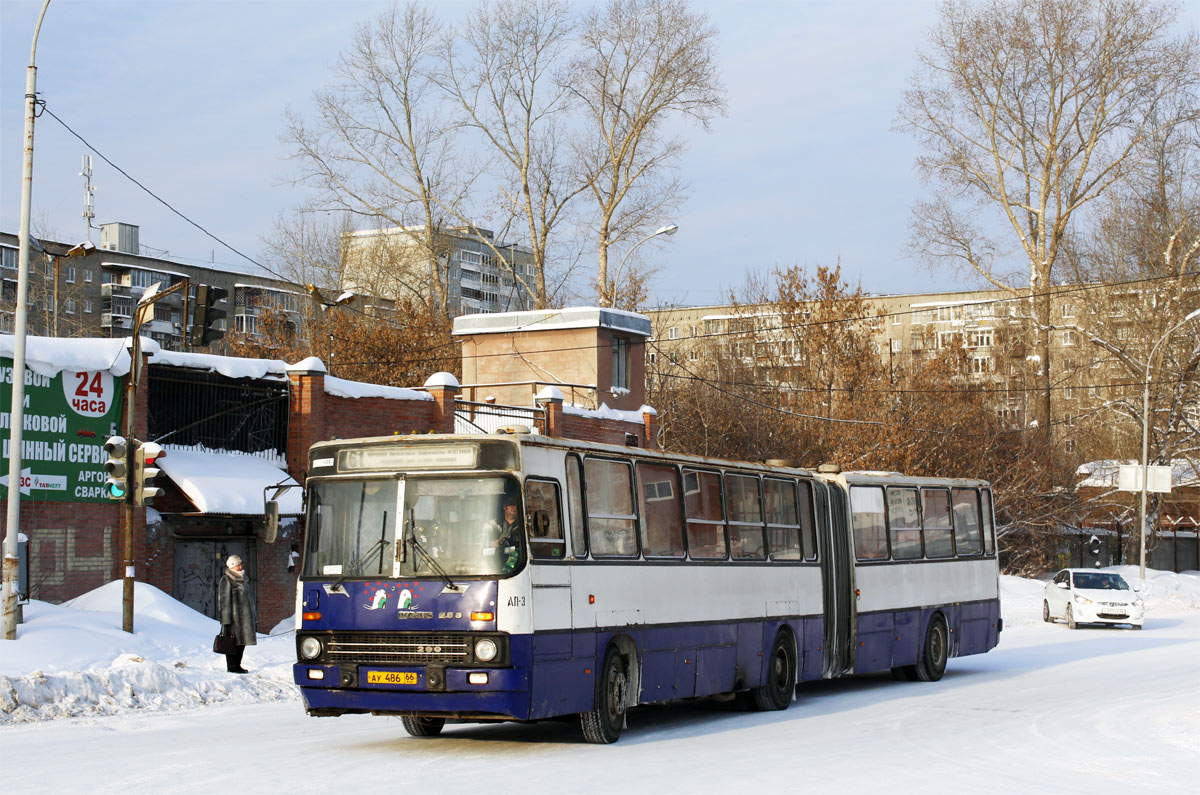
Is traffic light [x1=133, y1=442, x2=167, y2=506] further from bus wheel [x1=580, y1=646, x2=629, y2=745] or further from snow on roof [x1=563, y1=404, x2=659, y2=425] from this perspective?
snow on roof [x1=563, y1=404, x2=659, y2=425]

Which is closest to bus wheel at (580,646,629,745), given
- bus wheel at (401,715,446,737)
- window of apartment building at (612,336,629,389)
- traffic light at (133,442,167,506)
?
bus wheel at (401,715,446,737)

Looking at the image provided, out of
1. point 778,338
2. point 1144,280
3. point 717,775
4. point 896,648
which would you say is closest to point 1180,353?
point 1144,280

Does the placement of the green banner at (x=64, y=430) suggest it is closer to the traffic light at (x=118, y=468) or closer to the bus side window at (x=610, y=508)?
the traffic light at (x=118, y=468)

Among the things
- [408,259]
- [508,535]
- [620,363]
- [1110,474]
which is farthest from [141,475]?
[1110,474]

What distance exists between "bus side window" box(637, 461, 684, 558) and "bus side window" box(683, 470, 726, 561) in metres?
0.24

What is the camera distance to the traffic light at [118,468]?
19.7 m

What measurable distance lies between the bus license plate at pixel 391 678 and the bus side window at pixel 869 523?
9222 millimetres

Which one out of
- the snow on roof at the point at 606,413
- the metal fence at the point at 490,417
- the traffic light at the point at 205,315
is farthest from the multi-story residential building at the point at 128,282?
the traffic light at the point at 205,315

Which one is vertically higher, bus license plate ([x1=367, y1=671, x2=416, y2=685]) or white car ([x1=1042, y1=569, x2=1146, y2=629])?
bus license plate ([x1=367, y1=671, x2=416, y2=685])

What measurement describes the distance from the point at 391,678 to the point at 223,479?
42.9 ft

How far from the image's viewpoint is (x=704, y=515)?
15.9 m

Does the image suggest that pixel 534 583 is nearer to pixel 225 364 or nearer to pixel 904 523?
pixel 904 523

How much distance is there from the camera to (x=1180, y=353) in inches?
2217

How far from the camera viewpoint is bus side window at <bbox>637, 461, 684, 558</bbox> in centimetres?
1454
